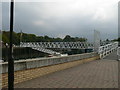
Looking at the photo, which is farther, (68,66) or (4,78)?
(68,66)

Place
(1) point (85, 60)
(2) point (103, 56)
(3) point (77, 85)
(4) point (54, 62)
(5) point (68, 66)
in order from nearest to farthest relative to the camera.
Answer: (3) point (77, 85) → (4) point (54, 62) → (5) point (68, 66) → (1) point (85, 60) → (2) point (103, 56)

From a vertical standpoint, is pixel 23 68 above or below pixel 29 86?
above

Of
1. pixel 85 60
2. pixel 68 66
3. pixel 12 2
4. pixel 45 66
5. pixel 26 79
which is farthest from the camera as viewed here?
pixel 85 60

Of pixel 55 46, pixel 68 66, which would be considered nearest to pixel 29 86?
pixel 68 66

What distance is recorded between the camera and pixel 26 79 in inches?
335

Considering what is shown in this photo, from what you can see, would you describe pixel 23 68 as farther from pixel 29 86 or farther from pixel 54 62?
pixel 54 62

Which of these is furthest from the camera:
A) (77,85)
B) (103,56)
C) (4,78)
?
(103,56)

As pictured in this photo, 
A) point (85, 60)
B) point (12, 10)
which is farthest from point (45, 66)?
point (85, 60)

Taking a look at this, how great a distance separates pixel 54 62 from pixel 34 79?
2467 millimetres

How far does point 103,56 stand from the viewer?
24.5 metres

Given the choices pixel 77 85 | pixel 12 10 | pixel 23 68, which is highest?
pixel 12 10

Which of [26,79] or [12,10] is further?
[26,79]

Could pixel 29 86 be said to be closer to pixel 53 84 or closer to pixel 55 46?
pixel 53 84

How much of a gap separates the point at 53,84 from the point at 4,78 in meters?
1.86
